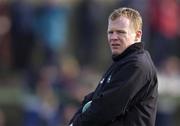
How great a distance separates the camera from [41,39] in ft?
57.6

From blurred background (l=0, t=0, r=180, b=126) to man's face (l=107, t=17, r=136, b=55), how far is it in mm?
8485

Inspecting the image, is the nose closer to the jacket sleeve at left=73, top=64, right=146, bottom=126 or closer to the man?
the man

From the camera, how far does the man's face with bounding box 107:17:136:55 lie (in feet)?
26.4

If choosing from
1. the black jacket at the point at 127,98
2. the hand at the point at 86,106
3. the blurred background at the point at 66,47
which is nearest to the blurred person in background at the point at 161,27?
the blurred background at the point at 66,47

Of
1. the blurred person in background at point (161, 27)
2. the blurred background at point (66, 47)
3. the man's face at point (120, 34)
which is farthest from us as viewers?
the blurred person in background at point (161, 27)

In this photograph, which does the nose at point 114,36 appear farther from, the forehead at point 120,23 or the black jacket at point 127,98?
the black jacket at point 127,98

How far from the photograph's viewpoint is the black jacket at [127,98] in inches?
312

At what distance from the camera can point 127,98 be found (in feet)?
25.9

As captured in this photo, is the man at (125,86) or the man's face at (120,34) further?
the man's face at (120,34)

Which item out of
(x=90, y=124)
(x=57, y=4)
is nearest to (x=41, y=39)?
(x=57, y=4)

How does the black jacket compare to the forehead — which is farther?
the forehead

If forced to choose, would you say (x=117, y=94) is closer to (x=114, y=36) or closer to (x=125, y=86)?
(x=125, y=86)

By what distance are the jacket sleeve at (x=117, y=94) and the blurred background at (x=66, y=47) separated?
858cm

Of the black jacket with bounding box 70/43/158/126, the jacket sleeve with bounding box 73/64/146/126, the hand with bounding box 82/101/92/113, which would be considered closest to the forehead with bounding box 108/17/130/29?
the black jacket with bounding box 70/43/158/126
